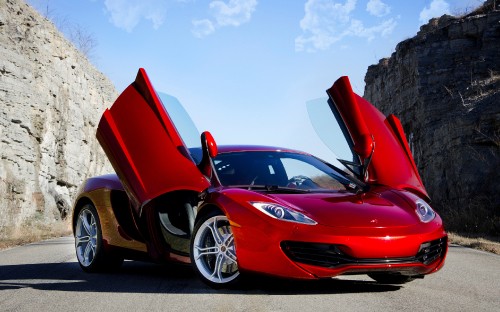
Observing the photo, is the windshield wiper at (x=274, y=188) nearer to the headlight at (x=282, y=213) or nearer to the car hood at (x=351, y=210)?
the car hood at (x=351, y=210)

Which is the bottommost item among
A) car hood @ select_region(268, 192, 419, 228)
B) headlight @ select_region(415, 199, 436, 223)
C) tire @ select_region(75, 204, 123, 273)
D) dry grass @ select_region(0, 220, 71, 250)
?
dry grass @ select_region(0, 220, 71, 250)

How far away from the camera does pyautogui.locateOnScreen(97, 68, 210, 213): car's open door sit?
5957 mm

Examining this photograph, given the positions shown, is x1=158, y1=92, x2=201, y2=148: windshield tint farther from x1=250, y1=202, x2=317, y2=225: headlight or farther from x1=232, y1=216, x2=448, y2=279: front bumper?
x1=232, y1=216, x2=448, y2=279: front bumper

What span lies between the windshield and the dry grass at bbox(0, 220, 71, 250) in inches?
267

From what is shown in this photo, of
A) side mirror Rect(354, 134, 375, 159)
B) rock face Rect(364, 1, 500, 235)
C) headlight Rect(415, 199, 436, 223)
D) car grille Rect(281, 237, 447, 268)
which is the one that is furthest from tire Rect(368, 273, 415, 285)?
rock face Rect(364, 1, 500, 235)

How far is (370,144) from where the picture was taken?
5.98 metres

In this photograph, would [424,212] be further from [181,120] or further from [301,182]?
[181,120]

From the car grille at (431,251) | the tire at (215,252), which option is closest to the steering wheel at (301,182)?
the tire at (215,252)

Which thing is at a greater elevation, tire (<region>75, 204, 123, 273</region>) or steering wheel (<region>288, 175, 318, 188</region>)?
steering wheel (<region>288, 175, 318, 188</region>)

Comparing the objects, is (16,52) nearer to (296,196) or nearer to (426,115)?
(426,115)

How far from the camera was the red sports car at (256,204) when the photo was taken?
494 cm

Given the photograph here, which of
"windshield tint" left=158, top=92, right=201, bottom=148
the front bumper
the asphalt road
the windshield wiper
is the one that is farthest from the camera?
"windshield tint" left=158, top=92, right=201, bottom=148

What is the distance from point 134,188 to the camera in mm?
6246

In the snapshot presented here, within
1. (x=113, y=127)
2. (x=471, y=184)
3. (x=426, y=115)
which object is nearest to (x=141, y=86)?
(x=113, y=127)
